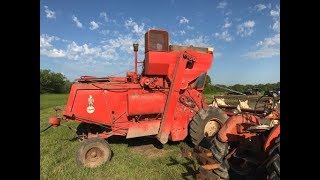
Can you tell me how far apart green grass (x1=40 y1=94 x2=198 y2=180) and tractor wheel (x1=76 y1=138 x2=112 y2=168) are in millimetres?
187

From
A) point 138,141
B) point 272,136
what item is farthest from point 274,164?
Result: point 138,141

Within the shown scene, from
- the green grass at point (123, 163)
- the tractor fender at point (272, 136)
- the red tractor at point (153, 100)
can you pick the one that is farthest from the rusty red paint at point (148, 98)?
the tractor fender at point (272, 136)

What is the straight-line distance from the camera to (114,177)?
6.72 meters

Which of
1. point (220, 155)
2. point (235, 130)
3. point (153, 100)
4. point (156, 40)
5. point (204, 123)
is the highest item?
point (156, 40)

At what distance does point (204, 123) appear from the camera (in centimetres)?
906

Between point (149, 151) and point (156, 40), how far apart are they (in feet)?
10.6

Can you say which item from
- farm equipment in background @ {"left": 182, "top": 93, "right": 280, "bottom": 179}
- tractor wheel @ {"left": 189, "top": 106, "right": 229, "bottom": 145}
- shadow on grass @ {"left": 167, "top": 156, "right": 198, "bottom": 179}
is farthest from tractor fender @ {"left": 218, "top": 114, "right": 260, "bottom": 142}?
tractor wheel @ {"left": 189, "top": 106, "right": 229, "bottom": 145}

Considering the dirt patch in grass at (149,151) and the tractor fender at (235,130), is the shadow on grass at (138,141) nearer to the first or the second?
the dirt patch in grass at (149,151)

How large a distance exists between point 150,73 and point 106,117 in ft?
5.87

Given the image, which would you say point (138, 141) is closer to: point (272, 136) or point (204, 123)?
point (204, 123)

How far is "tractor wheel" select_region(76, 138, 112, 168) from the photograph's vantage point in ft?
24.2

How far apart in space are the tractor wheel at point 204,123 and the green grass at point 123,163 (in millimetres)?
700
